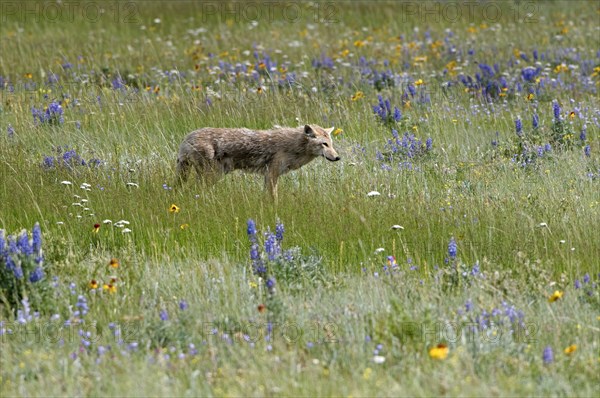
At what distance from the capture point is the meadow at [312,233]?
552 centimetres

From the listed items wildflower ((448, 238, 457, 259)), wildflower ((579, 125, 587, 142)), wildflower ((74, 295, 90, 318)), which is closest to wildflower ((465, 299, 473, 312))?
wildflower ((448, 238, 457, 259))

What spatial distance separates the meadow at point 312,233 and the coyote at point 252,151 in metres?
0.22

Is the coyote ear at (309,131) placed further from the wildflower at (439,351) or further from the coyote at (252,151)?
the wildflower at (439,351)

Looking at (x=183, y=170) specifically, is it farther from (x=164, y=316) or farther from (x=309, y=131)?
(x=164, y=316)

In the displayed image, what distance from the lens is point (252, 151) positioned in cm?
998

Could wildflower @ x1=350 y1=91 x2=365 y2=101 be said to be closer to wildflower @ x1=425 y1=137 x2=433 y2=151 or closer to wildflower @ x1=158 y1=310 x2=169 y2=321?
wildflower @ x1=425 y1=137 x2=433 y2=151

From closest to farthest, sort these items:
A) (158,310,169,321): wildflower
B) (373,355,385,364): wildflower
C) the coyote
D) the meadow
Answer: (373,355,385,364): wildflower
the meadow
(158,310,169,321): wildflower
the coyote

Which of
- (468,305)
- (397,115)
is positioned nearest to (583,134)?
(397,115)

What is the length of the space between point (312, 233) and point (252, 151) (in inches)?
87.8

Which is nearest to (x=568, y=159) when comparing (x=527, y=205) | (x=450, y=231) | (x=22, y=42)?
(x=527, y=205)

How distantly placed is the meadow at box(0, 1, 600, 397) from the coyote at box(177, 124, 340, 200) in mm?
217

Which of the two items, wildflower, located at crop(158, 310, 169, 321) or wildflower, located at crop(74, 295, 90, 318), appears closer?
wildflower, located at crop(158, 310, 169, 321)

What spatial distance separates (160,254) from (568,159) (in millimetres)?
4664

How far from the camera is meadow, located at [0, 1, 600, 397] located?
18.1 ft
